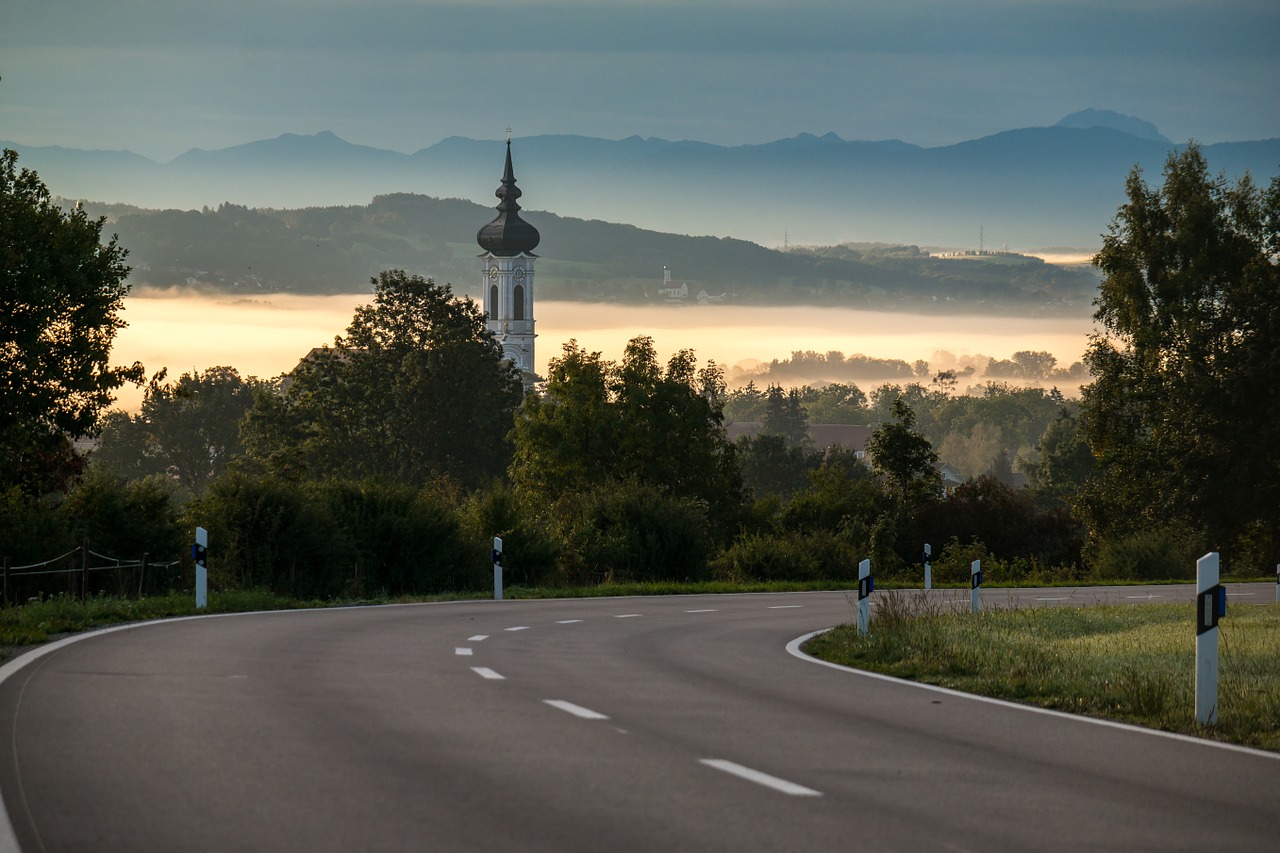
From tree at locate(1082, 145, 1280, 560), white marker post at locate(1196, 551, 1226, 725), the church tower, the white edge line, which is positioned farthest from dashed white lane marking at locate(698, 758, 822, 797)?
the church tower

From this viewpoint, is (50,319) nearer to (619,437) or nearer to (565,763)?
(565,763)

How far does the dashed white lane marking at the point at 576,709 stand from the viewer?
10.5 metres

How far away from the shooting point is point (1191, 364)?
60.8m

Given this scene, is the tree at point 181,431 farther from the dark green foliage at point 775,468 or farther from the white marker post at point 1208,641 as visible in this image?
the white marker post at point 1208,641

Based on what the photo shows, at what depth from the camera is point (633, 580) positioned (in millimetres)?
41375

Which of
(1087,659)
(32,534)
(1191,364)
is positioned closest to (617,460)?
(1191,364)

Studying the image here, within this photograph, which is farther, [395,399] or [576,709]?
[395,399]

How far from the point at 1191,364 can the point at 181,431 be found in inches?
3105

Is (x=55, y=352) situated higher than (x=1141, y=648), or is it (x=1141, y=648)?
(x=55, y=352)

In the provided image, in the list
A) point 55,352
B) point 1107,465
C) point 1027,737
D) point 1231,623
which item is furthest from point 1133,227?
point 1027,737

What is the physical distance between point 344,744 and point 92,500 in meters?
27.6

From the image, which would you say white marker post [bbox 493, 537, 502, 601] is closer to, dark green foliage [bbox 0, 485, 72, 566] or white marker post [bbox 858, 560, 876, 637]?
dark green foliage [bbox 0, 485, 72, 566]

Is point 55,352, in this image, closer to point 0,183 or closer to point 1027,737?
point 0,183

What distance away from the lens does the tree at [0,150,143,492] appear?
38031 mm
